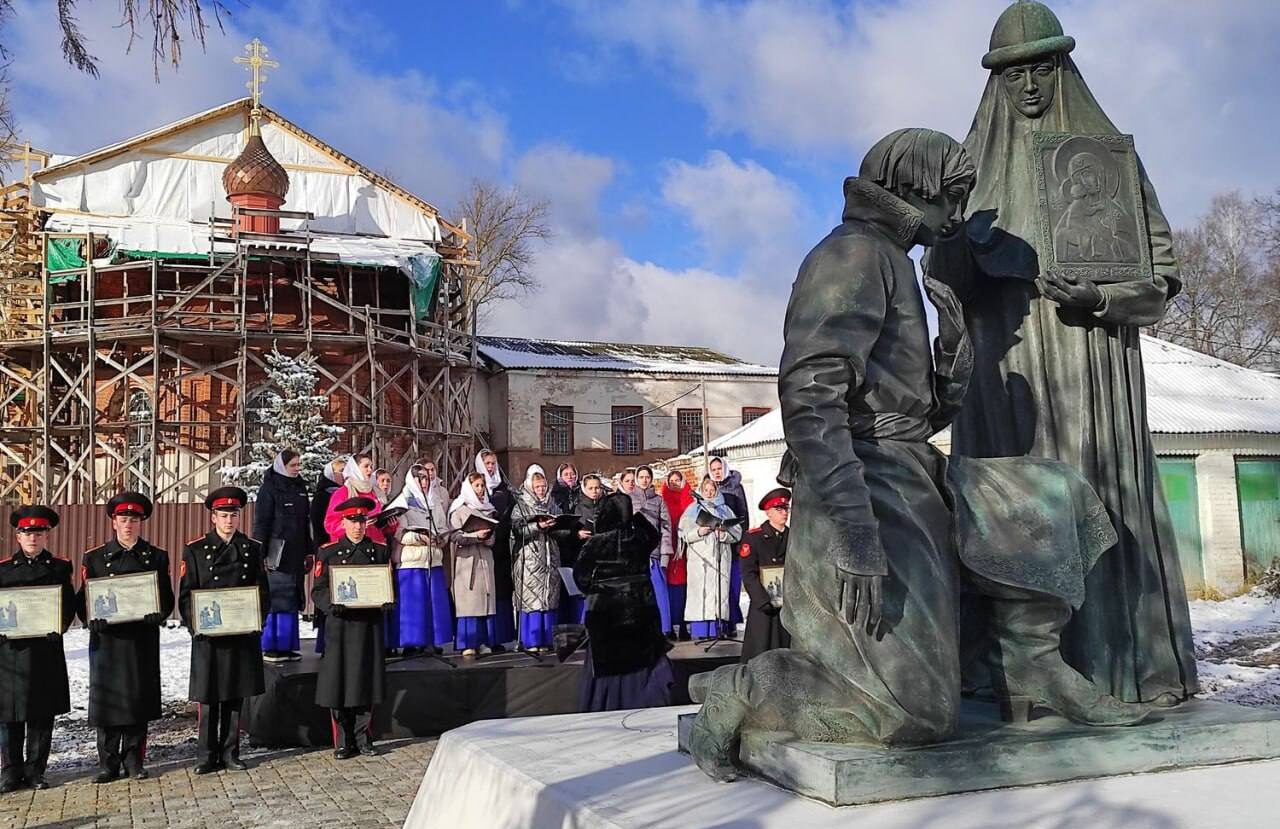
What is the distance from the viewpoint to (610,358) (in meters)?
45.0

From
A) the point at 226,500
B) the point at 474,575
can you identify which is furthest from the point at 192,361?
the point at 226,500

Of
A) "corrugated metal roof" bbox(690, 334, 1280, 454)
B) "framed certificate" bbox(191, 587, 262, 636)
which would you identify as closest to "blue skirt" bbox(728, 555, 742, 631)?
"framed certificate" bbox(191, 587, 262, 636)

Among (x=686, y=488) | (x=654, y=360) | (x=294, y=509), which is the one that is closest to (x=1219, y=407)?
(x=686, y=488)

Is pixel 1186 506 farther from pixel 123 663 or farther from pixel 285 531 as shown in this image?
pixel 123 663

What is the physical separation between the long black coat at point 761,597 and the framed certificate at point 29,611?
548 cm

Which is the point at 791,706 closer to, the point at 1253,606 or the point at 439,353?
the point at 1253,606

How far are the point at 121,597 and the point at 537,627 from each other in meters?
4.24

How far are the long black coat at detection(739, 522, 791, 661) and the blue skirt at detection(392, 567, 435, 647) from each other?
11.8 ft

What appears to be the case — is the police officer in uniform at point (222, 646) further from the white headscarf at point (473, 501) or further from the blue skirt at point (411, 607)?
the white headscarf at point (473, 501)

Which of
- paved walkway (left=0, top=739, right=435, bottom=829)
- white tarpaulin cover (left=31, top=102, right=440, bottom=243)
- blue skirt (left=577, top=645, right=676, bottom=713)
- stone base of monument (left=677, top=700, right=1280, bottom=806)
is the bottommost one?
paved walkway (left=0, top=739, right=435, bottom=829)

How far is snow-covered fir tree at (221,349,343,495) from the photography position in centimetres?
2422

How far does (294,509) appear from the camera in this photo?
1191cm

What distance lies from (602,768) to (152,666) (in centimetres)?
626

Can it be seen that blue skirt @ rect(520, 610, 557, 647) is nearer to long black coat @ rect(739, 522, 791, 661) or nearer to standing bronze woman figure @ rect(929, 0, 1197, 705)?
long black coat @ rect(739, 522, 791, 661)
